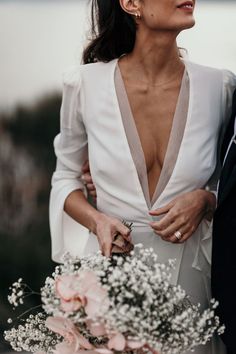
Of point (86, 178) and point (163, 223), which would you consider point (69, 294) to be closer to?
point (163, 223)

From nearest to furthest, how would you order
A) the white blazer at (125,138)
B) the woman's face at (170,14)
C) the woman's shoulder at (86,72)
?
the woman's face at (170,14) < the white blazer at (125,138) < the woman's shoulder at (86,72)

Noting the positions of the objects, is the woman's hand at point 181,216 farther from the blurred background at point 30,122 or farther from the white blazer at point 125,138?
the blurred background at point 30,122

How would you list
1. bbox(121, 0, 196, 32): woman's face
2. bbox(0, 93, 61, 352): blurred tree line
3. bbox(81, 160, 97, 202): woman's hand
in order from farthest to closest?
bbox(0, 93, 61, 352): blurred tree line, bbox(81, 160, 97, 202): woman's hand, bbox(121, 0, 196, 32): woman's face

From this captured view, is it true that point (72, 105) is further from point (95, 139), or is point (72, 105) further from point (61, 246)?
Result: point (61, 246)

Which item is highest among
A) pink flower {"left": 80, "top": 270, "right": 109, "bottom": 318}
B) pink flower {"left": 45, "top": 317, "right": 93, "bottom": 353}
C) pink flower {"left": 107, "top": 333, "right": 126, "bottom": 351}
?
pink flower {"left": 80, "top": 270, "right": 109, "bottom": 318}

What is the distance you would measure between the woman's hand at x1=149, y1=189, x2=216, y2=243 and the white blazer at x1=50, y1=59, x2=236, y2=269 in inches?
2.5

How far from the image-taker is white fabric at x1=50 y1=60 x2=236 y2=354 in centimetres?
263

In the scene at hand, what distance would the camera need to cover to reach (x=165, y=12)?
2541 mm

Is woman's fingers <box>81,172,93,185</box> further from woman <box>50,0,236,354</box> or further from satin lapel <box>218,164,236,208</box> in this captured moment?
satin lapel <box>218,164,236,208</box>

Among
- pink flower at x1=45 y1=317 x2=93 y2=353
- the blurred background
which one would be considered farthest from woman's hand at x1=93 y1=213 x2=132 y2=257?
the blurred background

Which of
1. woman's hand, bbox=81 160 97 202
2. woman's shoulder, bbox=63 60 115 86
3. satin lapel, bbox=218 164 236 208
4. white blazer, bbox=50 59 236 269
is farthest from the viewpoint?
woman's hand, bbox=81 160 97 202

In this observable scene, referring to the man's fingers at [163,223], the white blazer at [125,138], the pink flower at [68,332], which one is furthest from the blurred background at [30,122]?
the pink flower at [68,332]

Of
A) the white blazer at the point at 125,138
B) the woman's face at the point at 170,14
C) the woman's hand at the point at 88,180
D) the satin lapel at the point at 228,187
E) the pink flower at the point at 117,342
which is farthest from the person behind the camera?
the woman's hand at the point at 88,180

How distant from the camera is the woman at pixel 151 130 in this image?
2.62 metres
